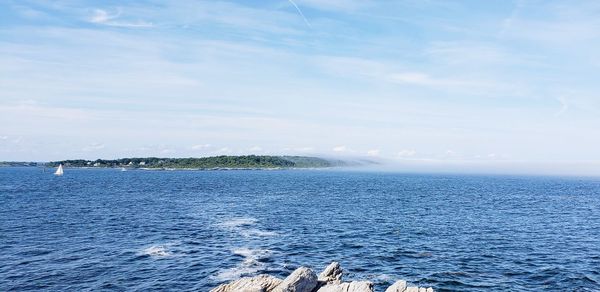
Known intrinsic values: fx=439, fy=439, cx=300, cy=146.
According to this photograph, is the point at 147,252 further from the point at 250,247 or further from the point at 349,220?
the point at 349,220

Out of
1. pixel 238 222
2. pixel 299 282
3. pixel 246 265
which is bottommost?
pixel 246 265

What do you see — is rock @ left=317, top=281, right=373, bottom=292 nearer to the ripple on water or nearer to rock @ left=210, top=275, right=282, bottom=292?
rock @ left=210, top=275, right=282, bottom=292

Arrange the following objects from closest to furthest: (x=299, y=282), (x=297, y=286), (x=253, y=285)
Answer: (x=253, y=285), (x=297, y=286), (x=299, y=282)

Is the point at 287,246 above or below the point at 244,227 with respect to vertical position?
below

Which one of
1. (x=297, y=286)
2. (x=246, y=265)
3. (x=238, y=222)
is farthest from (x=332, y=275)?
(x=238, y=222)

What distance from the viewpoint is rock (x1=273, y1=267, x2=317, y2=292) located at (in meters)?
36.4

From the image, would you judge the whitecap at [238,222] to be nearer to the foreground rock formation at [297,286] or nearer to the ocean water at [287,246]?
the ocean water at [287,246]

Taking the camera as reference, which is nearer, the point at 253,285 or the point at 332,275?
the point at 253,285

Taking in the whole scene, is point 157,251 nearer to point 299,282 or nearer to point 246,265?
point 246,265

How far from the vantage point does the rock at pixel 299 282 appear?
36.4 m

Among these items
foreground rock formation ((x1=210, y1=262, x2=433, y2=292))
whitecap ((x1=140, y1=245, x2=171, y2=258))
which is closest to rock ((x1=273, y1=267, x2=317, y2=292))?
foreground rock formation ((x1=210, y1=262, x2=433, y2=292))

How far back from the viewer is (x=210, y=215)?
316 ft

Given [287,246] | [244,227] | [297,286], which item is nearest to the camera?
[297,286]

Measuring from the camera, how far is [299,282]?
123ft
